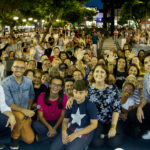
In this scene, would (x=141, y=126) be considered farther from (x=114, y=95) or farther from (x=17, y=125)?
(x=17, y=125)

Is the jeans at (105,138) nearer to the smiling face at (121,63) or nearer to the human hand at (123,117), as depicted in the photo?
the human hand at (123,117)

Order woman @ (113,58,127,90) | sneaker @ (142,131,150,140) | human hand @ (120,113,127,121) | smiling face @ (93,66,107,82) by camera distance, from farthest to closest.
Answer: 1. woman @ (113,58,127,90)
2. human hand @ (120,113,127,121)
3. sneaker @ (142,131,150,140)
4. smiling face @ (93,66,107,82)

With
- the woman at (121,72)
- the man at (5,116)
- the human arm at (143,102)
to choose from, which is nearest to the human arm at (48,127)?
the man at (5,116)

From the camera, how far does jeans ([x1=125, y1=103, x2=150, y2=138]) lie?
4.49 meters

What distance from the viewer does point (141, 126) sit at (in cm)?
463

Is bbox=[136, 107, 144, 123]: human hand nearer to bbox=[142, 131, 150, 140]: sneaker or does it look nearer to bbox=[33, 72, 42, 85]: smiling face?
bbox=[142, 131, 150, 140]: sneaker

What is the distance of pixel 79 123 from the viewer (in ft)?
13.0

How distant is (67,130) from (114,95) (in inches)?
38.5

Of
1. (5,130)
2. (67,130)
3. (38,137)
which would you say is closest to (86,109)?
(67,130)

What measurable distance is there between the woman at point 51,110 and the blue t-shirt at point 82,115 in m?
0.52

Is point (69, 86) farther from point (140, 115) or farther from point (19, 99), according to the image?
point (140, 115)

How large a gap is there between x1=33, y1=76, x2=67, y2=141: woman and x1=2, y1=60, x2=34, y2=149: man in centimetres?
21

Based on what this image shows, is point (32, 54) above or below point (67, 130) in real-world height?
above

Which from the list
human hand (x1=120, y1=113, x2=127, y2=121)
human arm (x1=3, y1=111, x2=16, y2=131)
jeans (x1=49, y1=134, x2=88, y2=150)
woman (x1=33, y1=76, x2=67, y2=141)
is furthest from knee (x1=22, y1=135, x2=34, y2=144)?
human hand (x1=120, y1=113, x2=127, y2=121)
